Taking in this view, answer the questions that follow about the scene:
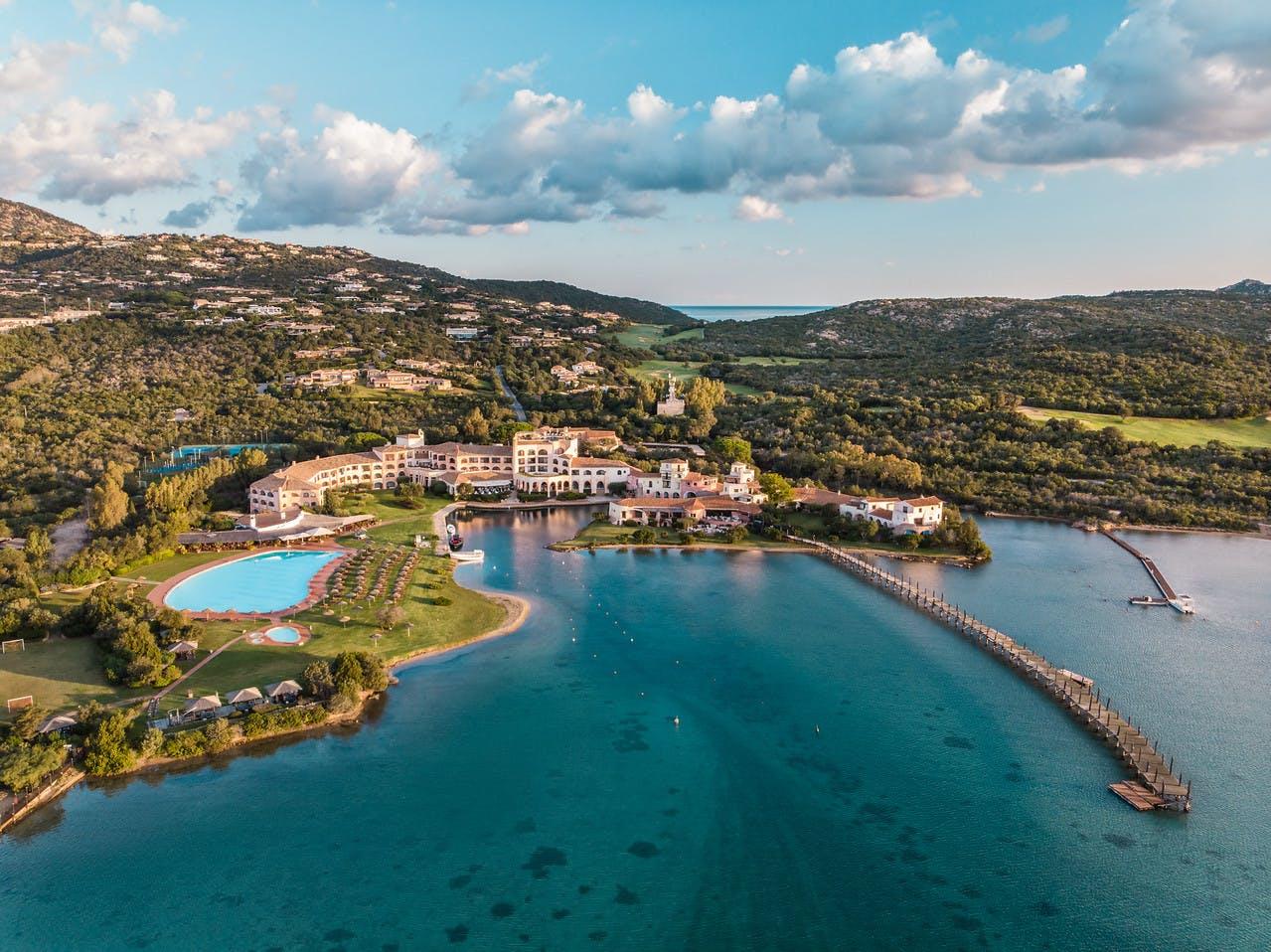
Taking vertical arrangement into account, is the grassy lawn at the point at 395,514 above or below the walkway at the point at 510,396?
below

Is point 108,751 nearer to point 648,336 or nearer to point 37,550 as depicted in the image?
point 37,550

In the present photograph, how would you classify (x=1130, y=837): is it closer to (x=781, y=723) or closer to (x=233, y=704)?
(x=781, y=723)

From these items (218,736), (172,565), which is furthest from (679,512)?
(218,736)

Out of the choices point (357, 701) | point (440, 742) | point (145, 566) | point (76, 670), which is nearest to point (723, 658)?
point (440, 742)

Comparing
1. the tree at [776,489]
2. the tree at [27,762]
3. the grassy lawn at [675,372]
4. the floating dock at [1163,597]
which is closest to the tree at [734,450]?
the tree at [776,489]

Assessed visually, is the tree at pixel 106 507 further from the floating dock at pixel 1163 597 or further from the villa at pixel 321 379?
the floating dock at pixel 1163 597

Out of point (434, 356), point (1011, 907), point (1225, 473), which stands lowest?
point (1011, 907)
